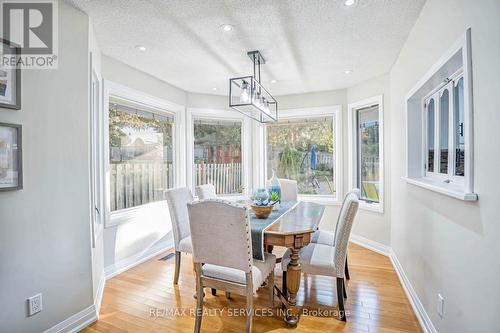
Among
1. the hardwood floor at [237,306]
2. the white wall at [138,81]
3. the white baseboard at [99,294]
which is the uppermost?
the white wall at [138,81]

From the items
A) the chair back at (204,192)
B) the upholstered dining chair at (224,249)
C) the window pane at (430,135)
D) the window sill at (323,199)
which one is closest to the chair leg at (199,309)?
the upholstered dining chair at (224,249)

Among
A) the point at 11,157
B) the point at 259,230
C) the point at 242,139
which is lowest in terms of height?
the point at 259,230

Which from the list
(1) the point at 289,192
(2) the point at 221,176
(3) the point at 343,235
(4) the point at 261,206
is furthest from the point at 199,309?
(2) the point at 221,176

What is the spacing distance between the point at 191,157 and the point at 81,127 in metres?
2.39

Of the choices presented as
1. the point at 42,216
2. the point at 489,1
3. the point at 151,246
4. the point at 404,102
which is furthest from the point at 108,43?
the point at 404,102

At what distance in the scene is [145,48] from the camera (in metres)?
2.77

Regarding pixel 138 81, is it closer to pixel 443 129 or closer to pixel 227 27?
pixel 227 27

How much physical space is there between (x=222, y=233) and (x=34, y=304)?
1.36m

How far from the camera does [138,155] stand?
362 cm

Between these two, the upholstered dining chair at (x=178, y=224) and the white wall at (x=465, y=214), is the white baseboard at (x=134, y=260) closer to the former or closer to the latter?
the upholstered dining chair at (x=178, y=224)

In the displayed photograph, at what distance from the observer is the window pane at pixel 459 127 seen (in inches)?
69.1

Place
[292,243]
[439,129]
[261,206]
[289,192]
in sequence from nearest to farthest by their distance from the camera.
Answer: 1. [292,243]
2. [439,129]
3. [261,206]
4. [289,192]

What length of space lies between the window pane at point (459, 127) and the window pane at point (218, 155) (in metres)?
3.53

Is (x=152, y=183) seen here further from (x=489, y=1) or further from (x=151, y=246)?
(x=489, y=1)
